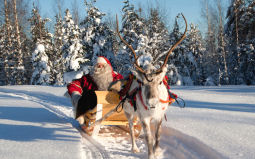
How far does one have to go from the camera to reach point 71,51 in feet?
68.5

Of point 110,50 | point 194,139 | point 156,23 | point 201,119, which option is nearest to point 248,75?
point 156,23

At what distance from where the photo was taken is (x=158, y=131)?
381 cm

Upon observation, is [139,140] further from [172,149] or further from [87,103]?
[87,103]

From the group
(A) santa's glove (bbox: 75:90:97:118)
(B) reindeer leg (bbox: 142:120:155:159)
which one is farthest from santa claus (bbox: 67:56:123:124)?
(B) reindeer leg (bbox: 142:120:155:159)

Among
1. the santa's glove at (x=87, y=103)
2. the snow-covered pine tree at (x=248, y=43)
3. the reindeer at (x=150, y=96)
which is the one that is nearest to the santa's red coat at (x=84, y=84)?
the santa's glove at (x=87, y=103)

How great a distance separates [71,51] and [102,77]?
16.3 meters

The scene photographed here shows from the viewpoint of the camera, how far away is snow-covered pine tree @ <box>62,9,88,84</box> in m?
20.9

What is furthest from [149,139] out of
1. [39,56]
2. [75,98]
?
[39,56]

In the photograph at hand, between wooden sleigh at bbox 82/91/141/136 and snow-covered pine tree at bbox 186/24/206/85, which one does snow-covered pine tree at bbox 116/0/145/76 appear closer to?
snow-covered pine tree at bbox 186/24/206/85

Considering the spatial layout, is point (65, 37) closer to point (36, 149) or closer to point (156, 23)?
point (156, 23)

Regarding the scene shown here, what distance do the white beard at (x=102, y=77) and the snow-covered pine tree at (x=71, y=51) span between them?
52.1 feet

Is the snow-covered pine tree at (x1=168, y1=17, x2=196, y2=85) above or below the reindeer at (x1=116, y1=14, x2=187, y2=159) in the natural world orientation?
above

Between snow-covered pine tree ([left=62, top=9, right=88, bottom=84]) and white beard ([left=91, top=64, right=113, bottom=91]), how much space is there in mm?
15884

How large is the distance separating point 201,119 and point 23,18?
33330 millimetres
